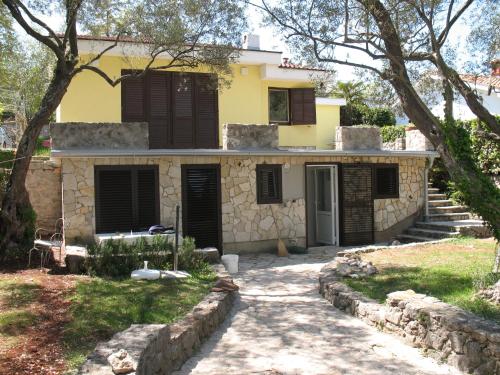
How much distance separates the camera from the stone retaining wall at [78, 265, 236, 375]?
4.87m

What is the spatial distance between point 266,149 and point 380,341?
25.5ft

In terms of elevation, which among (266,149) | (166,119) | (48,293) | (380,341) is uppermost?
(166,119)

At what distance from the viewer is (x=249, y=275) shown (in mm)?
11727

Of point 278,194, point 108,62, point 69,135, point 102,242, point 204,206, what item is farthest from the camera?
point 108,62

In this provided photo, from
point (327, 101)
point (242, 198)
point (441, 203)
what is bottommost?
point (441, 203)

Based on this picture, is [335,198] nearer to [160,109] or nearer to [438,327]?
[160,109]

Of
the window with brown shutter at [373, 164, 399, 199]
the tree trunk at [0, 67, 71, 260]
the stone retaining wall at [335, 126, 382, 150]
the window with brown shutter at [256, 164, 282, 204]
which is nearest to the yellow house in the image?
the stone retaining wall at [335, 126, 382, 150]

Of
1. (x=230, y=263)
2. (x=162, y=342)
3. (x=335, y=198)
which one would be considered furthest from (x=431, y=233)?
(x=162, y=342)

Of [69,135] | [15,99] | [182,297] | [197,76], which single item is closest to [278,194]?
[197,76]

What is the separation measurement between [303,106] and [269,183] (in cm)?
487

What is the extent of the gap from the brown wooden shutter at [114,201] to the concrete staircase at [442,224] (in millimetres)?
8454

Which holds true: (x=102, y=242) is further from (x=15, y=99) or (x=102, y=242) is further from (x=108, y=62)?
(x=15, y=99)

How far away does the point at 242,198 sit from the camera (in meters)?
14.4

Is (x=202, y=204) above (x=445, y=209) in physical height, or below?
above
